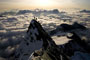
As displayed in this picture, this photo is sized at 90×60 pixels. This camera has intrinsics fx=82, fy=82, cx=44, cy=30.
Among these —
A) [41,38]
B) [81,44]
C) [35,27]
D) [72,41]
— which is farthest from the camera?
[81,44]

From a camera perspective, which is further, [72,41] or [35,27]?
[72,41]

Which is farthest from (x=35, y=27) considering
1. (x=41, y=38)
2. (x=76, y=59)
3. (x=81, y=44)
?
(x=81, y=44)

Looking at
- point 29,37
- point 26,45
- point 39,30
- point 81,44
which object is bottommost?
point 81,44

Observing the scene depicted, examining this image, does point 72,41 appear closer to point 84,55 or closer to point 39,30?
point 84,55

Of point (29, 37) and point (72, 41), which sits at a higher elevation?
point (29, 37)

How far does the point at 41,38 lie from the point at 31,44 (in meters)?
13.1

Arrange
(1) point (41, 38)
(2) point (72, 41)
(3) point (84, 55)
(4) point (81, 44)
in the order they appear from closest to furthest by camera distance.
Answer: (1) point (41, 38) < (3) point (84, 55) < (2) point (72, 41) < (4) point (81, 44)

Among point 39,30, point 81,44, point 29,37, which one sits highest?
point 39,30

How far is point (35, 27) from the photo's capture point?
8944 centimetres

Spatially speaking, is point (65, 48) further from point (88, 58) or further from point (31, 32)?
point (31, 32)

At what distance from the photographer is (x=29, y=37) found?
8981cm

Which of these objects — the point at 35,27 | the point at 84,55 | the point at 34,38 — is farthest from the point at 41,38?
the point at 84,55

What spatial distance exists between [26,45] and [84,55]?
81.5 metres

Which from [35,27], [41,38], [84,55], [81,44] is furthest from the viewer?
[81,44]
